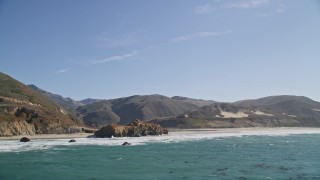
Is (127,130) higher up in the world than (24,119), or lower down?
lower down

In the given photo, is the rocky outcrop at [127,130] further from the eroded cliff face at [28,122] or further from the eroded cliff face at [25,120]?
the eroded cliff face at [25,120]

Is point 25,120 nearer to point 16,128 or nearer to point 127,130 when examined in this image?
point 16,128

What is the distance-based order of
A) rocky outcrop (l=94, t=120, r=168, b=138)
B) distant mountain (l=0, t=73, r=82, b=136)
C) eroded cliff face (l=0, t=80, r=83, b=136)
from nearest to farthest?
eroded cliff face (l=0, t=80, r=83, b=136) < distant mountain (l=0, t=73, r=82, b=136) < rocky outcrop (l=94, t=120, r=168, b=138)

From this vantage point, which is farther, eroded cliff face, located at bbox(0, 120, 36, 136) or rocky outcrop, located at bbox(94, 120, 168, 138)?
rocky outcrop, located at bbox(94, 120, 168, 138)

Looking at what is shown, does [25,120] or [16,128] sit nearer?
[16,128]

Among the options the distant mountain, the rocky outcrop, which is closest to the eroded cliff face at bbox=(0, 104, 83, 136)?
the distant mountain

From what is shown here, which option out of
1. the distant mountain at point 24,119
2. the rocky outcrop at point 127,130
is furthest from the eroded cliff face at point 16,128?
the rocky outcrop at point 127,130

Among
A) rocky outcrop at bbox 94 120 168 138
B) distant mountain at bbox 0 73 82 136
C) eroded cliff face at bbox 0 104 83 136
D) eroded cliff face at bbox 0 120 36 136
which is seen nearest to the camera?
eroded cliff face at bbox 0 120 36 136

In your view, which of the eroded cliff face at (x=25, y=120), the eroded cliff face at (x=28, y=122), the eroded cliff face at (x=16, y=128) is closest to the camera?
the eroded cliff face at (x=16, y=128)

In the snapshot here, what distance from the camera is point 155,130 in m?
134

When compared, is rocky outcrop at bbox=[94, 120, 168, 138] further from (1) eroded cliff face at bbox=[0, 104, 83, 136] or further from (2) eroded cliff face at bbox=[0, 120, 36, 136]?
(2) eroded cliff face at bbox=[0, 120, 36, 136]

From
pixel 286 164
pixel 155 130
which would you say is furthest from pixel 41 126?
pixel 286 164

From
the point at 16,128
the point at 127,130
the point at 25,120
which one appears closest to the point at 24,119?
the point at 25,120

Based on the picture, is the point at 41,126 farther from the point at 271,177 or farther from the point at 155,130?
the point at 271,177
